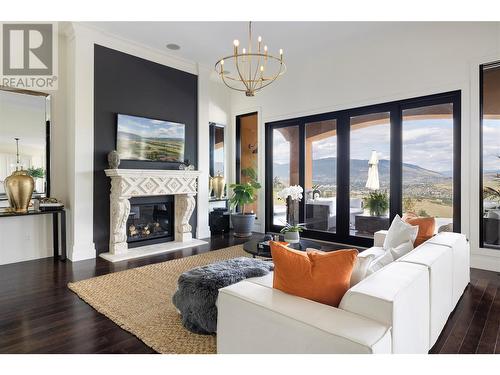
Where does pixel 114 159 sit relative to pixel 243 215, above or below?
above

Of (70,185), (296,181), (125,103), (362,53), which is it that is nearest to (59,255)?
(70,185)

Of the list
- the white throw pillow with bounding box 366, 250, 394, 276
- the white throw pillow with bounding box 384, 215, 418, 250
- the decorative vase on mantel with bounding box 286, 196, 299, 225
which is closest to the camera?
the white throw pillow with bounding box 366, 250, 394, 276

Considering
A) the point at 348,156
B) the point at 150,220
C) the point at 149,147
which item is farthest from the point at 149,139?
the point at 348,156

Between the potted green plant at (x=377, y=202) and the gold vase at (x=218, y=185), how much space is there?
3.11m

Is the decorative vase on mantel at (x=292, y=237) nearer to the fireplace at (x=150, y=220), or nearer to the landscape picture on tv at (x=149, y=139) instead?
the fireplace at (x=150, y=220)

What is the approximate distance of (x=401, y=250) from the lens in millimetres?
2545

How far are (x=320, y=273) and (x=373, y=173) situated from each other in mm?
4015

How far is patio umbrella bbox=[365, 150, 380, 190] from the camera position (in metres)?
5.11

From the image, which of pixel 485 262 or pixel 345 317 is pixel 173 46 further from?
pixel 485 262

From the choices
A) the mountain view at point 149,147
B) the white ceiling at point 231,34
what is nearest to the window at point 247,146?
the mountain view at point 149,147

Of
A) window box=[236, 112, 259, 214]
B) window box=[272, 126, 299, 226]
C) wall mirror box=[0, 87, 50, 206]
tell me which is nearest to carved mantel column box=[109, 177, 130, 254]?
wall mirror box=[0, 87, 50, 206]

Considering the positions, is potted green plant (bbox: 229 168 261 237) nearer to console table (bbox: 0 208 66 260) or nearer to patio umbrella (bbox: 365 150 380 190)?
patio umbrella (bbox: 365 150 380 190)

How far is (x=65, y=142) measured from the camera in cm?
477

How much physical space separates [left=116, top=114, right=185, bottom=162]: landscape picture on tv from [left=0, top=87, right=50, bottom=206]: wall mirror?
1062 millimetres
